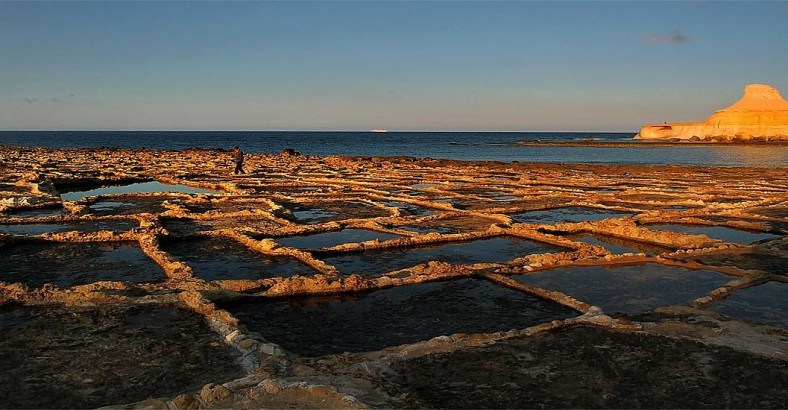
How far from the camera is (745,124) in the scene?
10044 centimetres

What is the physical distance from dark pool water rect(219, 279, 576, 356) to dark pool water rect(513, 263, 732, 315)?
677 millimetres

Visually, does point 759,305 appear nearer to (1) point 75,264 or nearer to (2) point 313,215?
(1) point 75,264

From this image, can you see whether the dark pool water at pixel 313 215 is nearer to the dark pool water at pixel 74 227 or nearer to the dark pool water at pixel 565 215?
the dark pool water at pixel 74 227

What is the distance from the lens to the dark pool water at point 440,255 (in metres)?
8.88

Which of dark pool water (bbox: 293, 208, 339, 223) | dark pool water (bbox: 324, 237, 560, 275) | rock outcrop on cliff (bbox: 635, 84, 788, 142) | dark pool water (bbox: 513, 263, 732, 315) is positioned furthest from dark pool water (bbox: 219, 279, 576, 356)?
rock outcrop on cliff (bbox: 635, 84, 788, 142)

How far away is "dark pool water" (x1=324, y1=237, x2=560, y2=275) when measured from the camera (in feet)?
29.1

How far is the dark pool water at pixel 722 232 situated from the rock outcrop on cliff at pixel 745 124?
303 feet

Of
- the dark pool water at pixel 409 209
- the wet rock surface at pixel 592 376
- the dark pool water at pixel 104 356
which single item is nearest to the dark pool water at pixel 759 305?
the wet rock surface at pixel 592 376

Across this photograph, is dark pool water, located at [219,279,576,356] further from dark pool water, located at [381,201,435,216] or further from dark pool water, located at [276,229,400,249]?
dark pool water, located at [381,201,435,216]

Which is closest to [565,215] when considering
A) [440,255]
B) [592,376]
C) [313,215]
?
[440,255]

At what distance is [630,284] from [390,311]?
11.6 feet

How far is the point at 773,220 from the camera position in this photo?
13391mm

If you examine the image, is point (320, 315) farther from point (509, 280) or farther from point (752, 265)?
point (752, 265)

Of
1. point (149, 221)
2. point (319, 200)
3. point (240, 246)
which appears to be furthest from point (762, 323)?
point (319, 200)
